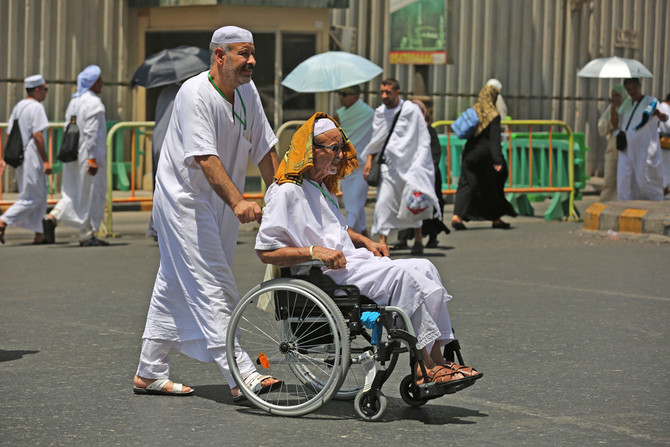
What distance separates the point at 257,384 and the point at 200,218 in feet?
2.81

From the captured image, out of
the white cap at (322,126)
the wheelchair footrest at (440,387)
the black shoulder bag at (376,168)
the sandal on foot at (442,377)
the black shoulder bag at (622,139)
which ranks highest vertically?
the white cap at (322,126)

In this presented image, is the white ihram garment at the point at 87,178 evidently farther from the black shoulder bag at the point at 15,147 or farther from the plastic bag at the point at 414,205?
the plastic bag at the point at 414,205

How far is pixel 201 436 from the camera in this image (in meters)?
5.50

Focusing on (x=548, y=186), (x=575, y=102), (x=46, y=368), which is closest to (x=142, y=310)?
(x=46, y=368)

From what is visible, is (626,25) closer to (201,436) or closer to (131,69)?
(131,69)

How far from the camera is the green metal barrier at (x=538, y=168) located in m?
17.4

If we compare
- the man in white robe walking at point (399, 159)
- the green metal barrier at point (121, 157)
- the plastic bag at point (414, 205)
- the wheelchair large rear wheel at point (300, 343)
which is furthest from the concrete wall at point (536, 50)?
the wheelchair large rear wheel at point (300, 343)

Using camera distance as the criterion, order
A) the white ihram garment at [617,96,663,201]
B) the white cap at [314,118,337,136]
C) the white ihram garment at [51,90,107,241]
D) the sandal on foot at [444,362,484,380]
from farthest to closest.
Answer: the white ihram garment at [617,96,663,201] < the white ihram garment at [51,90,107,241] < the white cap at [314,118,337,136] < the sandal on foot at [444,362,484,380]

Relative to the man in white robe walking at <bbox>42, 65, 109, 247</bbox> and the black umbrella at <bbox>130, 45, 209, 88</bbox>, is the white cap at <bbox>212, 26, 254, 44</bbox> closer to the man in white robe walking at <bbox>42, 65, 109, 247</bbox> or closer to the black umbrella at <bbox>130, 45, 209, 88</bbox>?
the black umbrella at <bbox>130, 45, 209, 88</bbox>

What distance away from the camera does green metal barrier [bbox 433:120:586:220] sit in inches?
686

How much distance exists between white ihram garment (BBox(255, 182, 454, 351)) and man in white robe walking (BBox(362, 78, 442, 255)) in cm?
673

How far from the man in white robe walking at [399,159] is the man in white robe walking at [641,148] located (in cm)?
403

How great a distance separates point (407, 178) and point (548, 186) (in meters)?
5.16

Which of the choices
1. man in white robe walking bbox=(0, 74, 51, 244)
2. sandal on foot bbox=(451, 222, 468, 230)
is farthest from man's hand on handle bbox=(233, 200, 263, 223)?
sandal on foot bbox=(451, 222, 468, 230)
